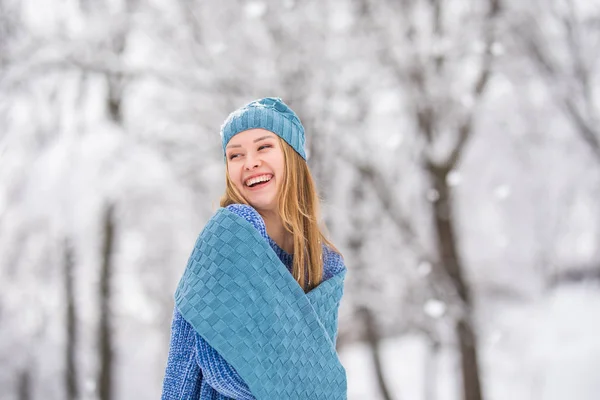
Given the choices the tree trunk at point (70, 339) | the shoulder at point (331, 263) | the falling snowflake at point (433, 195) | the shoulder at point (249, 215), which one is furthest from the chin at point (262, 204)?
the tree trunk at point (70, 339)

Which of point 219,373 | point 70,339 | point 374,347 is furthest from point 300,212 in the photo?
point 70,339

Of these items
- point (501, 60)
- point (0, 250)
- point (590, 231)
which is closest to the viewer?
point (501, 60)

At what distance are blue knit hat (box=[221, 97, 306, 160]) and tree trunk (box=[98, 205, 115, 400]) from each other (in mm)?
6153

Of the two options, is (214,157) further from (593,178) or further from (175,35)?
(593,178)

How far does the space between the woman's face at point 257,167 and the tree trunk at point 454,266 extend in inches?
179

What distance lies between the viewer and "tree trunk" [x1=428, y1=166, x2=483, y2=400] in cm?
580

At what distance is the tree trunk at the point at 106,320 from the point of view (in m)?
7.45

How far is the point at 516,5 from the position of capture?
5.97 metres

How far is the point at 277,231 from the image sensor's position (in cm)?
159

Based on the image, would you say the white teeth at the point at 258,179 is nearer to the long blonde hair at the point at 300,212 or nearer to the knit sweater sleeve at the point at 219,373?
the long blonde hair at the point at 300,212

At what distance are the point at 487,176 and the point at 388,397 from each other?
3003mm

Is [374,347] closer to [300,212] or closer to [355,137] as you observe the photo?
[355,137]

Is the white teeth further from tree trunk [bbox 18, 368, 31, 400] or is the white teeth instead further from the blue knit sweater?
tree trunk [bbox 18, 368, 31, 400]

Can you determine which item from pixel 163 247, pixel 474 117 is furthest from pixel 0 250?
pixel 474 117
